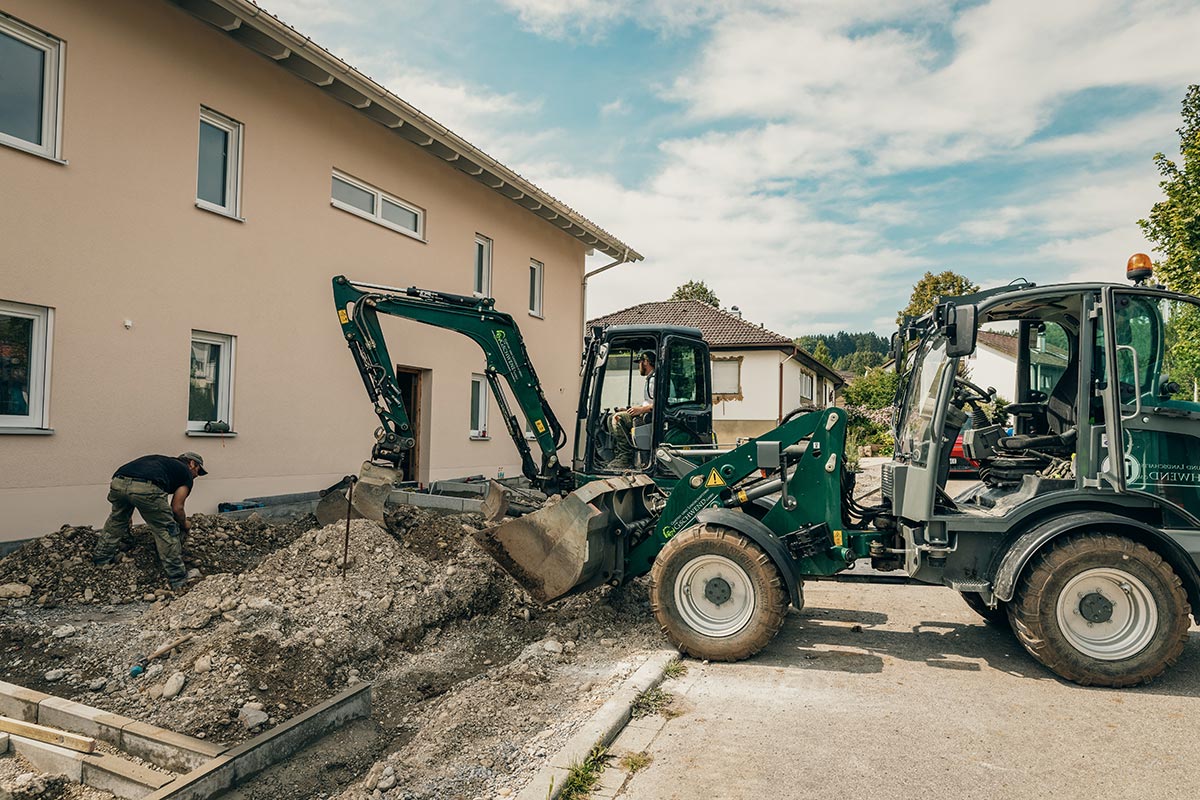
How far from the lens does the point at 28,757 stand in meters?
4.04

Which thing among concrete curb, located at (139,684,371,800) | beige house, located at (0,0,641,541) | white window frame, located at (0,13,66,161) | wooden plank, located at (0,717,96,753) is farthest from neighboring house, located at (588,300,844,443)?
wooden plank, located at (0,717,96,753)

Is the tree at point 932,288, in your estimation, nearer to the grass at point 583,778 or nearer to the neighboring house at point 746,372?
the neighboring house at point 746,372

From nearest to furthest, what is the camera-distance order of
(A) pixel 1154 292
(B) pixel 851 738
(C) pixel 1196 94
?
(B) pixel 851 738, (A) pixel 1154 292, (C) pixel 1196 94

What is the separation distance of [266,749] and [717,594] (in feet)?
10.1

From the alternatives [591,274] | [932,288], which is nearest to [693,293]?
[932,288]

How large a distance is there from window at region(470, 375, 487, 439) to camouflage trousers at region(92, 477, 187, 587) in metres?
7.92

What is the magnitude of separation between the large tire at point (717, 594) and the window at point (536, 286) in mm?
12124

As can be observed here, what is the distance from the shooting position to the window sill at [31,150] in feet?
24.7

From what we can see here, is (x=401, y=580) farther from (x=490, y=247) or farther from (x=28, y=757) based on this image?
(x=490, y=247)

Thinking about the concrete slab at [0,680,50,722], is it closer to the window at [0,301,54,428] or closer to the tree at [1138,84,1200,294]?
the window at [0,301,54,428]

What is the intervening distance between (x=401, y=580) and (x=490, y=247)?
9.66 meters

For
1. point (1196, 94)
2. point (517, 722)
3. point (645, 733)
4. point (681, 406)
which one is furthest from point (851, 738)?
point (1196, 94)

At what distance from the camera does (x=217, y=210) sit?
9672 millimetres

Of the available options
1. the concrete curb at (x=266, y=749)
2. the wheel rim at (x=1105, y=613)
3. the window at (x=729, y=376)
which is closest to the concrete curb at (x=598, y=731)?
the concrete curb at (x=266, y=749)
